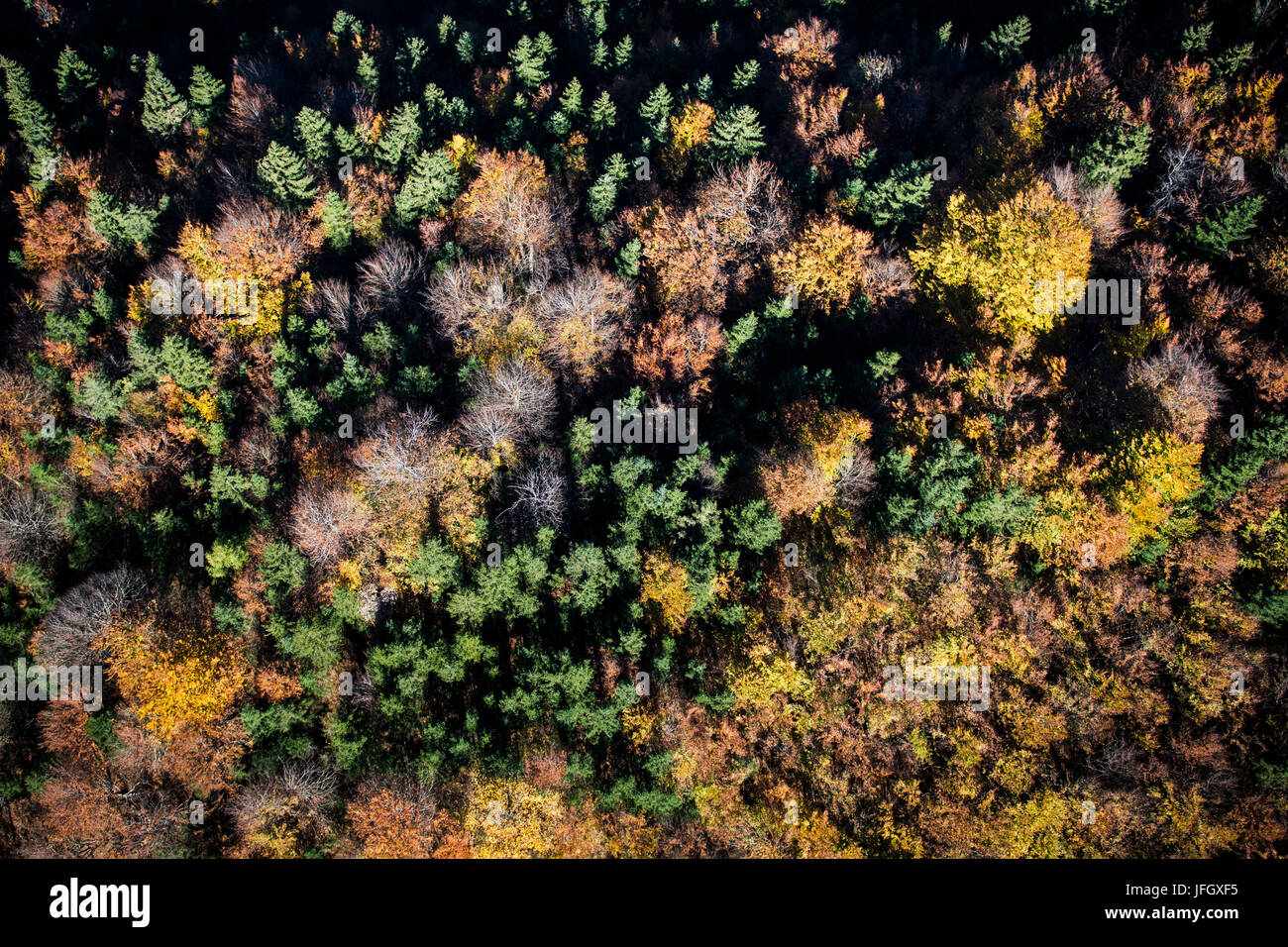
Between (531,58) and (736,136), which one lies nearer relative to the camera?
(736,136)

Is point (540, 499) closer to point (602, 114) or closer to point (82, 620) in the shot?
point (82, 620)

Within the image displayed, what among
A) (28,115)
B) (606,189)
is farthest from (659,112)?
(28,115)

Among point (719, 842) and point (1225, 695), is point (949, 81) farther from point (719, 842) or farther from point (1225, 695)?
point (719, 842)

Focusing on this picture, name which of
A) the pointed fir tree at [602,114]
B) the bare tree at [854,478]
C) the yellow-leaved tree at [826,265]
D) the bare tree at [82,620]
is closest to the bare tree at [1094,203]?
the yellow-leaved tree at [826,265]

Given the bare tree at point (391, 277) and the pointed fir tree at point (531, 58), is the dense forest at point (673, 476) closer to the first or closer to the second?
the bare tree at point (391, 277)

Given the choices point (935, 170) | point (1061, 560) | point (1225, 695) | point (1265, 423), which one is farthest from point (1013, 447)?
point (935, 170)

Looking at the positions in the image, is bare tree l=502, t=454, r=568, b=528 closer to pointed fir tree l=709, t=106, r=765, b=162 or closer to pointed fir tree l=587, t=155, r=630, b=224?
pointed fir tree l=587, t=155, r=630, b=224
